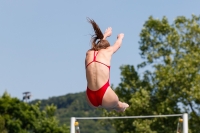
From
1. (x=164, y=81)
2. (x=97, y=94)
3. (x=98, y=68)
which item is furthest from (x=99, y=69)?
(x=164, y=81)

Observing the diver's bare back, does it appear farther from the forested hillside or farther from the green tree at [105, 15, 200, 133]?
the forested hillside

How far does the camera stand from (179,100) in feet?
101

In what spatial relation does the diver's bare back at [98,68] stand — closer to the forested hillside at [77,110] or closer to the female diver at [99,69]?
the female diver at [99,69]

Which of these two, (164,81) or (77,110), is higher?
(77,110)

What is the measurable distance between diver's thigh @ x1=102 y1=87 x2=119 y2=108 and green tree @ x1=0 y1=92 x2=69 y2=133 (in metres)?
27.4

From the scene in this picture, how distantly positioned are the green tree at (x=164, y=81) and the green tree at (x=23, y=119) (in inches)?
213

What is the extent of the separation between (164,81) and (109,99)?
75.5 ft

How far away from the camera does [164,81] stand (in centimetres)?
3053

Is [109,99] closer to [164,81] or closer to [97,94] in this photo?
[97,94]

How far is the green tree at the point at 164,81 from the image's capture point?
98.8ft

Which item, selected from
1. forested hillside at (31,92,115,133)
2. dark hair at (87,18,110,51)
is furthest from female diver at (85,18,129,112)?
forested hillside at (31,92,115,133)

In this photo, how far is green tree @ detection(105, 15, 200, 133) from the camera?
98.8 feet

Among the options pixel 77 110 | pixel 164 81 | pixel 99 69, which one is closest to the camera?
pixel 99 69

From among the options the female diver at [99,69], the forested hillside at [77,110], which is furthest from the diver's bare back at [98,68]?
the forested hillside at [77,110]
